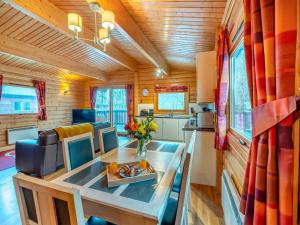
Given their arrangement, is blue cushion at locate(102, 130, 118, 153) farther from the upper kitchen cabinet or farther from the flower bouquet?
the upper kitchen cabinet

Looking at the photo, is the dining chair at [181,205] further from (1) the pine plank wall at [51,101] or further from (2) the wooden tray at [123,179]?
(1) the pine plank wall at [51,101]

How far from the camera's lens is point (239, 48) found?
1686mm

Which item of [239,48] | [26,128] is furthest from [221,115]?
[26,128]

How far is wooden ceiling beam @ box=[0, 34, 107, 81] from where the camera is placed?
342 cm

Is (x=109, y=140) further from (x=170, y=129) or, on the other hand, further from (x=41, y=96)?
(x=41, y=96)

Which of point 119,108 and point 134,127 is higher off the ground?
point 119,108

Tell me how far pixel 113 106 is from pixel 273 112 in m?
7.00

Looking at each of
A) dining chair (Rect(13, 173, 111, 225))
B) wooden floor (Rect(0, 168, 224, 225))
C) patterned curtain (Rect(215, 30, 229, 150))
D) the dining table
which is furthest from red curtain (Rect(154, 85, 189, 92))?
dining chair (Rect(13, 173, 111, 225))

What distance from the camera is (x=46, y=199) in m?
0.73

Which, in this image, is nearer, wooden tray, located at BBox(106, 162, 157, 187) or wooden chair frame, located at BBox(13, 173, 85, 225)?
wooden chair frame, located at BBox(13, 173, 85, 225)

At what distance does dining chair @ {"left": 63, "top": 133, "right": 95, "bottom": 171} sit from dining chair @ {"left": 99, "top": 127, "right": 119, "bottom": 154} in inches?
8.0

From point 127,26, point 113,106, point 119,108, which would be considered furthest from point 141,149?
point 113,106

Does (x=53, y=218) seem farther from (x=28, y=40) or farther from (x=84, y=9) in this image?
(x=28, y=40)

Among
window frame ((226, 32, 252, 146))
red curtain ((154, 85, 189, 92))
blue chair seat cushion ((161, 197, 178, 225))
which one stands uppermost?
red curtain ((154, 85, 189, 92))
